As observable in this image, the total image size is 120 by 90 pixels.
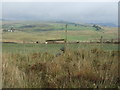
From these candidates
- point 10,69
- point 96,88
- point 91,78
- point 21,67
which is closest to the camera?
point 96,88

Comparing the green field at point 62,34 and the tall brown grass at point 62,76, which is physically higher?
the tall brown grass at point 62,76

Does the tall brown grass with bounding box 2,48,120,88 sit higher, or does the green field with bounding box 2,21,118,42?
the tall brown grass with bounding box 2,48,120,88

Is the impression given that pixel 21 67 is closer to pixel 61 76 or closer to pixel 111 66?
pixel 61 76

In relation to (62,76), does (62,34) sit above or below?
below

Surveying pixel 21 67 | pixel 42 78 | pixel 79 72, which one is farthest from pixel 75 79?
pixel 21 67

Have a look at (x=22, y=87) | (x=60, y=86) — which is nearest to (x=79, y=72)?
(x=60, y=86)

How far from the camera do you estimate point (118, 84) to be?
6766mm

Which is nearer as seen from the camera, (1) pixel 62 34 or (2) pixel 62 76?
(2) pixel 62 76

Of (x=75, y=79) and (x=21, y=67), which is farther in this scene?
(x=21, y=67)

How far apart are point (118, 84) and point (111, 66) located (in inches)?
40.4

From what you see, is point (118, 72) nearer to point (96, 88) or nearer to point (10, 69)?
point (96, 88)

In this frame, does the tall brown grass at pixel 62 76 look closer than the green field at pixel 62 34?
Yes

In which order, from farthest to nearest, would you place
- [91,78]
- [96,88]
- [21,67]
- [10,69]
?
[21,67], [10,69], [91,78], [96,88]

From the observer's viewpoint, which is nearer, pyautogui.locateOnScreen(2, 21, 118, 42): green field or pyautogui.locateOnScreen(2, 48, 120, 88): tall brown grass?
pyautogui.locateOnScreen(2, 48, 120, 88): tall brown grass
